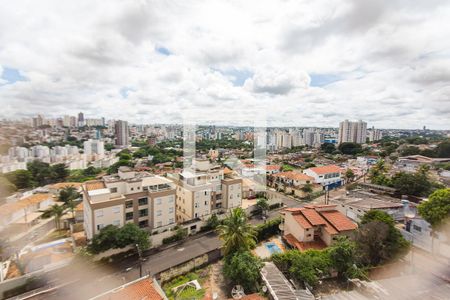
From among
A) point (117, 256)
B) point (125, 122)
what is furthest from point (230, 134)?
point (117, 256)

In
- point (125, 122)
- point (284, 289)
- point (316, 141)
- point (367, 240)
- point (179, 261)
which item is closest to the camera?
point (284, 289)

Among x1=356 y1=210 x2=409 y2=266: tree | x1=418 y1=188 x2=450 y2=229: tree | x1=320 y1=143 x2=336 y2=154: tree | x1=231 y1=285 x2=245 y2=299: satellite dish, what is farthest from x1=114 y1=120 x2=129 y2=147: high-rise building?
x1=418 y1=188 x2=450 y2=229: tree

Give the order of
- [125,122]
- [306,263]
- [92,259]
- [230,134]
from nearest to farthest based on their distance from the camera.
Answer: [306,263] → [92,259] → [125,122] → [230,134]

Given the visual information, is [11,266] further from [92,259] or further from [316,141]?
[316,141]

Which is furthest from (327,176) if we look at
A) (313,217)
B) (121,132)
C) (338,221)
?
(121,132)

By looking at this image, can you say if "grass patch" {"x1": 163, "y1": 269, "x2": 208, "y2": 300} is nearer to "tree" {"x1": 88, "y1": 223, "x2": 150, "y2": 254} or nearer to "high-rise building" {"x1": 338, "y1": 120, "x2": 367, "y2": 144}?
"tree" {"x1": 88, "y1": 223, "x2": 150, "y2": 254}

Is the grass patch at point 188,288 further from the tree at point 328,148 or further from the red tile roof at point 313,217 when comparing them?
the tree at point 328,148

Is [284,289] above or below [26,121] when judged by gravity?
below
